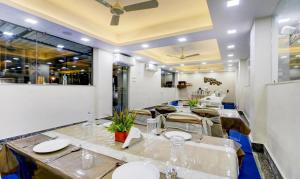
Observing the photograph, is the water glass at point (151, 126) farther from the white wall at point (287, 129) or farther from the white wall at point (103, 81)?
the white wall at point (103, 81)

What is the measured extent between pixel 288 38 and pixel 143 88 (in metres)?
6.23

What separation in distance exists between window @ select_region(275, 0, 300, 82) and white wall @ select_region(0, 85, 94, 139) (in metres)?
5.07


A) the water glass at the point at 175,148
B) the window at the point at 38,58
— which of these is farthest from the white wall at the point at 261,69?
the window at the point at 38,58

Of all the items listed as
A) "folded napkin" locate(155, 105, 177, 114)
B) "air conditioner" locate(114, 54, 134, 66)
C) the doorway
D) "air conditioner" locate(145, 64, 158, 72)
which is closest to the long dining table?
"folded napkin" locate(155, 105, 177, 114)

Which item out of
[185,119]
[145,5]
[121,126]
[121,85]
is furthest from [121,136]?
Result: [121,85]

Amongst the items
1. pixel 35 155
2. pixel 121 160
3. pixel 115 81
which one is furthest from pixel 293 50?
pixel 115 81

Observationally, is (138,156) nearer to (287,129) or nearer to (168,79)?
(287,129)

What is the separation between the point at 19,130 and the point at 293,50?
5512mm

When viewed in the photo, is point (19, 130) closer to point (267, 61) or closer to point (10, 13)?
point (10, 13)

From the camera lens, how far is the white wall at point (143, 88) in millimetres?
7273

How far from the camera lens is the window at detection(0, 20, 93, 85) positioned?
11.1 feet

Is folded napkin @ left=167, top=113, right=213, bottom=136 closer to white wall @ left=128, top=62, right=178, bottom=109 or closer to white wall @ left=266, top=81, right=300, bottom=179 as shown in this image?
white wall @ left=266, top=81, right=300, bottom=179

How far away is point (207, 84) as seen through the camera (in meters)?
12.6

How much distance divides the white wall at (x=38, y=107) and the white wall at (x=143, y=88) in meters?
2.54
